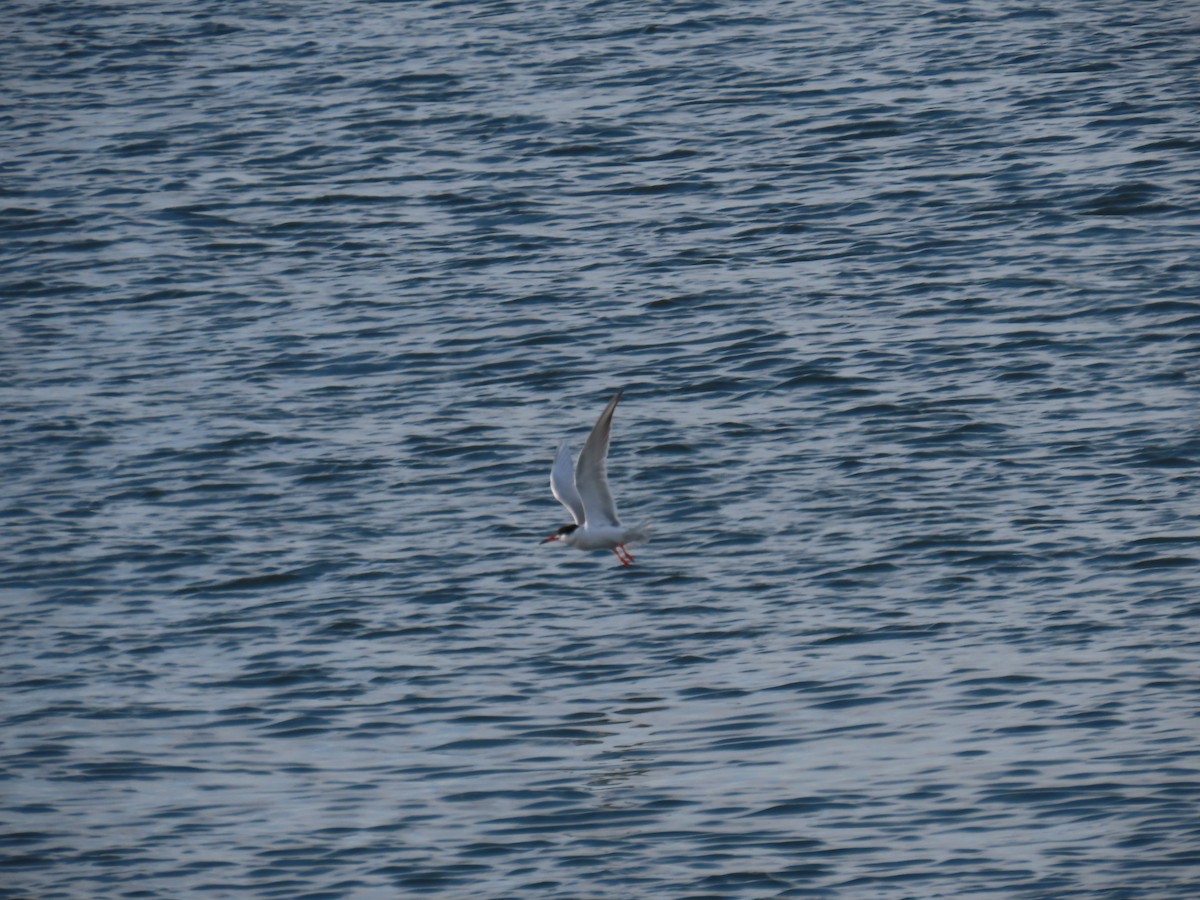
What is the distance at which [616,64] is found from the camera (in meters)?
29.8

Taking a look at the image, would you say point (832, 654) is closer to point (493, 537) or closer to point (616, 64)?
point (493, 537)

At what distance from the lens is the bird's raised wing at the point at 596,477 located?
13.2 metres

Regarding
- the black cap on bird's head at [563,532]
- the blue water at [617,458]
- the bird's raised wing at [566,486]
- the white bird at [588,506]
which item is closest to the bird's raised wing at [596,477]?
the white bird at [588,506]

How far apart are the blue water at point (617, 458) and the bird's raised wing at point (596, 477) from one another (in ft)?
3.30

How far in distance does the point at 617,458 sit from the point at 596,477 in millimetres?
4084

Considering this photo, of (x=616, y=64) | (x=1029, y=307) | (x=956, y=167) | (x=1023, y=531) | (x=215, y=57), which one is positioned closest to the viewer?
(x=1023, y=531)

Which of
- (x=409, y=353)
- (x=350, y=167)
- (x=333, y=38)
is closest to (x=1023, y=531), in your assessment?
(x=409, y=353)

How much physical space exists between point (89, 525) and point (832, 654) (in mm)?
7149

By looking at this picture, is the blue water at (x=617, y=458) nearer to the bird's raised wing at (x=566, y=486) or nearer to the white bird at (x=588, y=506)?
the white bird at (x=588, y=506)

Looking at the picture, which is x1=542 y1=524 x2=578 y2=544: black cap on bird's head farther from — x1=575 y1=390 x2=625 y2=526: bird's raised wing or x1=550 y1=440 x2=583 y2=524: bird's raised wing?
x1=575 y1=390 x2=625 y2=526: bird's raised wing

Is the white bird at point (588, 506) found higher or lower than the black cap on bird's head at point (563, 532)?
higher

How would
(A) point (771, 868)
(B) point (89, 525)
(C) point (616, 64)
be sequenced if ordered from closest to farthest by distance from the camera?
(A) point (771, 868) → (B) point (89, 525) → (C) point (616, 64)

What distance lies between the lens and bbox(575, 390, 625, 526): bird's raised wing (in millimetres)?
13152

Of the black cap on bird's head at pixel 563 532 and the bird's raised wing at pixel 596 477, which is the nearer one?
the bird's raised wing at pixel 596 477
